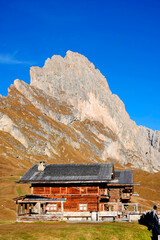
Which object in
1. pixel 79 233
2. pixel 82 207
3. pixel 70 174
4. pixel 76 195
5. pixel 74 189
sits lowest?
pixel 79 233

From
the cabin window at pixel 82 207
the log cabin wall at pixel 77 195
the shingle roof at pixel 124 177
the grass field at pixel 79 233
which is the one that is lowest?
the grass field at pixel 79 233

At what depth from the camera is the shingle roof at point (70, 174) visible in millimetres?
44656

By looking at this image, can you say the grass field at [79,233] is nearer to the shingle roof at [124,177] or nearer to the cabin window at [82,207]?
the cabin window at [82,207]

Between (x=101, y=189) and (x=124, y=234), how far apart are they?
1926cm

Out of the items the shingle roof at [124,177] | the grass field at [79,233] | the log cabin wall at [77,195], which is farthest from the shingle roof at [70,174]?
the grass field at [79,233]

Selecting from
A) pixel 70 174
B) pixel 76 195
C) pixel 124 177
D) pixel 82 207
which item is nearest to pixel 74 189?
pixel 76 195

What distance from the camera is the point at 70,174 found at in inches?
1802

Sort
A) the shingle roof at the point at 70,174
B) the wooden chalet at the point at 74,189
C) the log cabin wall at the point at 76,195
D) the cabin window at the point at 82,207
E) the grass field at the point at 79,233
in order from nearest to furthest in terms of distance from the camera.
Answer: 1. the grass field at the point at 79,233
2. the wooden chalet at the point at 74,189
3. the shingle roof at the point at 70,174
4. the log cabin wall at the point at 76,195
5. the cabin window at the point at 82,207

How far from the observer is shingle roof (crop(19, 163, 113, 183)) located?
1758 inches

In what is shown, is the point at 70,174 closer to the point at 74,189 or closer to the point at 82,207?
the point at 74,189

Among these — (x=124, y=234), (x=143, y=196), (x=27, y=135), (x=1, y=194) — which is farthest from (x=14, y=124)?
(x=124, y=234)

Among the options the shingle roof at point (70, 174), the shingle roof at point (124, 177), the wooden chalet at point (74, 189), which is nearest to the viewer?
the wooden chalet at point (74, 189)

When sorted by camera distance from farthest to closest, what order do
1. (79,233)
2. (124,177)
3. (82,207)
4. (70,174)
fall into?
(124,177) < (70,174) < (82,207) < (79,233)

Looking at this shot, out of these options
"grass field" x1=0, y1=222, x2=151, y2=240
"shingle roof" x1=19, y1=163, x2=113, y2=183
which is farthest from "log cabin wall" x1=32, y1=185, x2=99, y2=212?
"grass field" x1=0, y1=222, x2=151, y2=240
